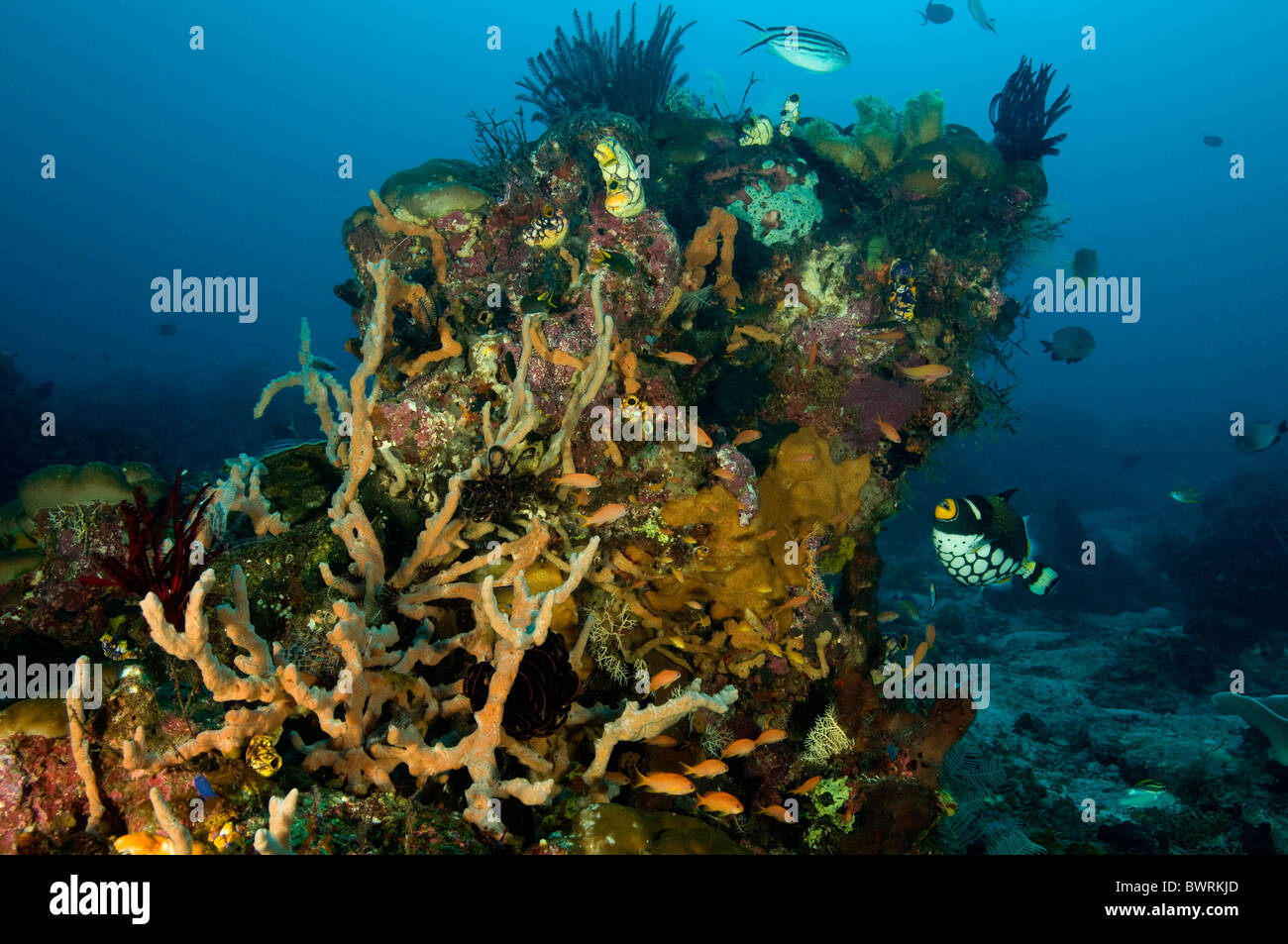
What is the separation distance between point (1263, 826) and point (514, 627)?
7.59 meters

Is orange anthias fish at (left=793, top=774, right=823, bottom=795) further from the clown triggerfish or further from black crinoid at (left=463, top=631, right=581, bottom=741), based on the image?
the clown triggerfish

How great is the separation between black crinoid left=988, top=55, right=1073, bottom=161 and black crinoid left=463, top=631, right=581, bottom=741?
10.0m

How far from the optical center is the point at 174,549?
10.3 feet

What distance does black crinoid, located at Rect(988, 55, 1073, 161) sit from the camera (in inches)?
345

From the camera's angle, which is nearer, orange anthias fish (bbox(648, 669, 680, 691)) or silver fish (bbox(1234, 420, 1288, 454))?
orange anthias fish (bbox(648, 669, 680, 691))

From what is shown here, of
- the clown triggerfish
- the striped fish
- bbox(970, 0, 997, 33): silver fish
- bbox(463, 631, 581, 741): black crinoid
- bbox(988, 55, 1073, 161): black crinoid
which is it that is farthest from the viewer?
bbox(970, 0, 997, 33): silver fish

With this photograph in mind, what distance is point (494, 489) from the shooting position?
14.7ft

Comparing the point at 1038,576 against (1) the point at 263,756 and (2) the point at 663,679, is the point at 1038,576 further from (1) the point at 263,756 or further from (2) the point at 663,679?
(1) the point at 263,756

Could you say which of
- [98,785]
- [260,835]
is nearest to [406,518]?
[98,785]

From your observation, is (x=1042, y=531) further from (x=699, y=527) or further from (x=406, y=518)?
(x=406, y=518)

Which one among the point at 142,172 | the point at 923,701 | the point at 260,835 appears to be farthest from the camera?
the point at 142,172

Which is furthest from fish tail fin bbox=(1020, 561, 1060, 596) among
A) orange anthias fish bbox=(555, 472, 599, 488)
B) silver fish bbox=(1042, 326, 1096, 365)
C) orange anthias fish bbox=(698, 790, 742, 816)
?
silver fish bbox=(1042, 326, 1096, 365)

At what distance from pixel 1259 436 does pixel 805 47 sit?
939 centimetres

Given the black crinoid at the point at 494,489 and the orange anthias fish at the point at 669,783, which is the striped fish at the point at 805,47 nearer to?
the black crinoid at the point at 494,489
